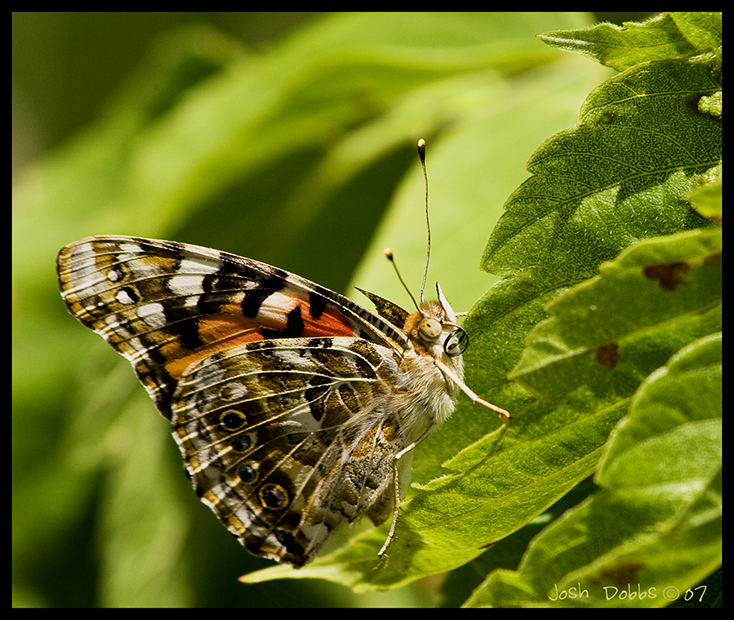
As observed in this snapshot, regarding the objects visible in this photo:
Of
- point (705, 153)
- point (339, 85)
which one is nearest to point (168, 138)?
point (339, 85)

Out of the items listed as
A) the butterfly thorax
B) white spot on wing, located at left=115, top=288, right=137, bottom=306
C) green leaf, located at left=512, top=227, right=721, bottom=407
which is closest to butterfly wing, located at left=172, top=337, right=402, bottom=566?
the butterfly thorax

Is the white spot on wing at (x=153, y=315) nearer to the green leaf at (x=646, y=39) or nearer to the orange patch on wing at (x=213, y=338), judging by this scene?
the orange patch on wing at (x=213, y=338)

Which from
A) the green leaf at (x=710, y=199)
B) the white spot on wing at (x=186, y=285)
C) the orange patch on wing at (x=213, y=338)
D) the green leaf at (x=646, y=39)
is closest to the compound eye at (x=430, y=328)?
the orange patch on wing at (x=213, y=338)

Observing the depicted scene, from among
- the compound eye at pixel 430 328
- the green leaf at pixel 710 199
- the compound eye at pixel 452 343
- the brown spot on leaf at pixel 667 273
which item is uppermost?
the green leaf at pixel 710 199

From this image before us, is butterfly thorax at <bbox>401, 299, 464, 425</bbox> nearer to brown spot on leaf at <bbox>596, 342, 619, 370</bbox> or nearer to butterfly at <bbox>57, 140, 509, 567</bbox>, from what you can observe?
butterfly at <bbox>57, 140, 509, 567</bbox>

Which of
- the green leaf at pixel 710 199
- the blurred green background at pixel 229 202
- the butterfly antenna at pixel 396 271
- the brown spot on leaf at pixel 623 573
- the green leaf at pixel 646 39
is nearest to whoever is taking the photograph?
the brown spot on leaf at pixel 623 573

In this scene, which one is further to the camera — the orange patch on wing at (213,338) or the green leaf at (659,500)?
the orange patch on wing at (213,338)
